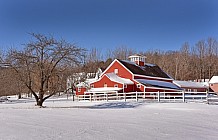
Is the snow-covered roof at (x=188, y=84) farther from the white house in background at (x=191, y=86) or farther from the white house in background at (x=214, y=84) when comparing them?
the white house in background at (x=214, y=84)

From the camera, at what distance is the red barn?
133 feet

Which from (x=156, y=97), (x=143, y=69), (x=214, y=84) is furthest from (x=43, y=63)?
(x=214, y=84)

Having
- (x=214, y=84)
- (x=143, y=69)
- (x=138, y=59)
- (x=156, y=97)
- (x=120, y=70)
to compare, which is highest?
(x=138, y=59)

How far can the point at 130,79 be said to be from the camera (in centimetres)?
4228

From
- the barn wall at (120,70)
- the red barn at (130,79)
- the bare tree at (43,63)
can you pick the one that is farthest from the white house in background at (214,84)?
the bare tree at (43,63)

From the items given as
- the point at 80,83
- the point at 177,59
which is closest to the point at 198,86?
the point at 177,59

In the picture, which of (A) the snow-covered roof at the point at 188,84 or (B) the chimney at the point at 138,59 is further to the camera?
(A) the snow-covered roof at the point at 188,84

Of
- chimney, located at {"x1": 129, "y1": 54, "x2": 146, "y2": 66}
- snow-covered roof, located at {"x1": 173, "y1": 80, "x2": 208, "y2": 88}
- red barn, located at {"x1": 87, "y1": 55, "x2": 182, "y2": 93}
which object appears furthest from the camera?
snow-covered roof, located at {"x1": 173, "y1": 80, "x2": 208, "y2": 88}

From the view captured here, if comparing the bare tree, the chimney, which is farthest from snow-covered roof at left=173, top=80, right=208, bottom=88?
the bare tree

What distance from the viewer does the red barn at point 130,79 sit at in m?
40.6

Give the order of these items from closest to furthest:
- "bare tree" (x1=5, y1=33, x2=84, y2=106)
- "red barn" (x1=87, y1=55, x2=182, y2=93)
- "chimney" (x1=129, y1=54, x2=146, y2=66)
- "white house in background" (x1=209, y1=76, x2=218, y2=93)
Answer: "bare tree" (x1=5, y1=33, x2=84, y2=106) → "red barn" (x1=87, y1=55, x2=182, y2=93) → "chimney" (x1=129, y1=54, x2=146, y2=66) → "white house in background" (x1=209, y1=76, x2=218, y2=93)

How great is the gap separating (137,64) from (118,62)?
491 cm

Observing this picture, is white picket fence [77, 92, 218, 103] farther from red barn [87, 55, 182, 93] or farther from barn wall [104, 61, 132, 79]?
barn wall [104, 61, 132, 79]

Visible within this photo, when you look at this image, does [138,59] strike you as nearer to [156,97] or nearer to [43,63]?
[156,97]
